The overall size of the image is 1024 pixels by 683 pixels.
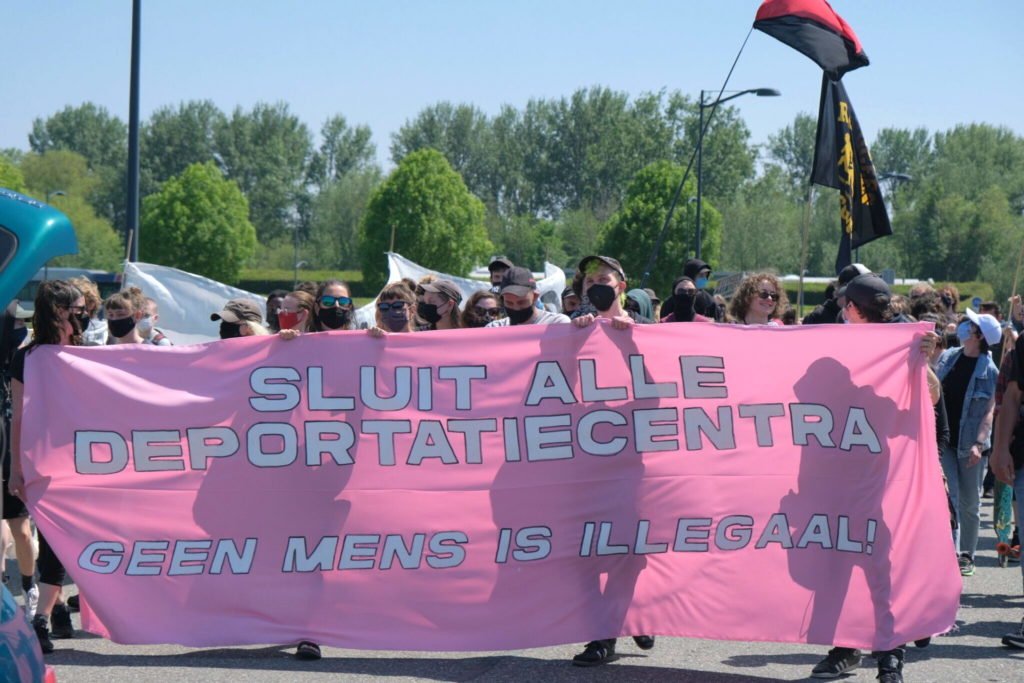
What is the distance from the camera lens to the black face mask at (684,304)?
35.4ft

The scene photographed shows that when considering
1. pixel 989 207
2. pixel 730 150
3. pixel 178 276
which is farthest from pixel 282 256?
pixel 178 276

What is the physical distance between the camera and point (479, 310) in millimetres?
7723

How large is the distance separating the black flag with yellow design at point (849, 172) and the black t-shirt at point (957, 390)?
107cm

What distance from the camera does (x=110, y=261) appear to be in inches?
3147

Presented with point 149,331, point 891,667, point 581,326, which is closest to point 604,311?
point 581,326

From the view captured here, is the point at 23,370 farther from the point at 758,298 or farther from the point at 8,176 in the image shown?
the point at 8,176

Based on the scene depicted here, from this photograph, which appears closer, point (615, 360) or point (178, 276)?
point (615, 360)

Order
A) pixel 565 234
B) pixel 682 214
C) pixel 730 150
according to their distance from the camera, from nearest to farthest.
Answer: pixel 682 214 < pixel 565 234 < pixel 730 150

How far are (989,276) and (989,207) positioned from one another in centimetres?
1097

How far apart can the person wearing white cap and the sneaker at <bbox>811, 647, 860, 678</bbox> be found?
8.68 feet

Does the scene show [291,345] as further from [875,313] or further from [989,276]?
[989,276]

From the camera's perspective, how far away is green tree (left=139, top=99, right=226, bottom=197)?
10775 cm

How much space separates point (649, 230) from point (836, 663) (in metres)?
60.8

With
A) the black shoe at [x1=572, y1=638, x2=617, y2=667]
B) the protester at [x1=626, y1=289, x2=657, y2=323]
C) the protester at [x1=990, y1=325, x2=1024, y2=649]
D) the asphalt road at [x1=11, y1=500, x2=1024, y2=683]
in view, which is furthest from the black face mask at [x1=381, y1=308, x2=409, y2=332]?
the protester at [x1=990, y1=325, x2=1024, y2=649]
